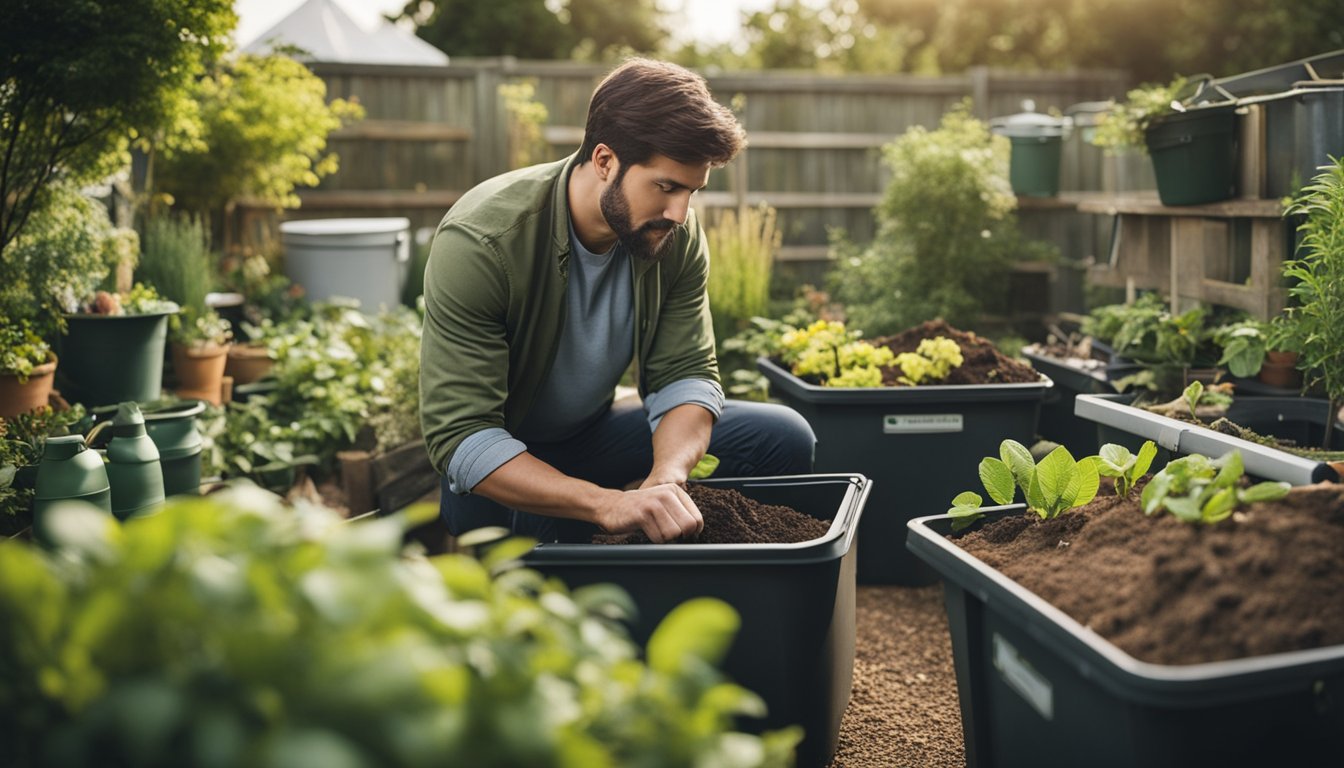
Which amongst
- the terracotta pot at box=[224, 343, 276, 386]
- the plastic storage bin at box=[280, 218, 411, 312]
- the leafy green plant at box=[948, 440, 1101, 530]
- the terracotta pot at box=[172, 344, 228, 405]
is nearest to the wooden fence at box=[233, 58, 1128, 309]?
the plastic storage bin at box=[280, 218, 411, 312]

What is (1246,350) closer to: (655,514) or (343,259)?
(655,514)

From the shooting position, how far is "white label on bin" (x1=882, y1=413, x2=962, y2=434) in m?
3.22

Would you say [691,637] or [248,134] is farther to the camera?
[248,134]

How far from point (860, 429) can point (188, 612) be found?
8.46 ft

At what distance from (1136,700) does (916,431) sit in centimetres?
200

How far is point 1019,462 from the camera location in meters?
1.96

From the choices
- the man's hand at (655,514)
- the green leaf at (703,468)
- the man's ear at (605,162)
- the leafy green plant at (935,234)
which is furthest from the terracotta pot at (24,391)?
the leafy green plant at (935,234)

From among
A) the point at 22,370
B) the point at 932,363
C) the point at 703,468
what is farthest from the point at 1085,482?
the point at 22,370

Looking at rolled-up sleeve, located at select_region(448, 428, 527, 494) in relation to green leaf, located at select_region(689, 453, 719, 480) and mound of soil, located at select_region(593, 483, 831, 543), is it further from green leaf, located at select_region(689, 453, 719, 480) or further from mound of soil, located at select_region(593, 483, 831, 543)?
green leaf, located at select_region(689, 453, 719, 480)

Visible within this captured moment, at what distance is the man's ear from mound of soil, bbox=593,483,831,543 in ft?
2.23

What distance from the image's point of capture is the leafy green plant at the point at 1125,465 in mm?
1817

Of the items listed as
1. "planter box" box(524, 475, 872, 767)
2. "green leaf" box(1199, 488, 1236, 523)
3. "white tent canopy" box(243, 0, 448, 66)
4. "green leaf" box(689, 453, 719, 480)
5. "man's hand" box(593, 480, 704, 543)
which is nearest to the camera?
"green leaf" box(1199, 488, 1236, 523)

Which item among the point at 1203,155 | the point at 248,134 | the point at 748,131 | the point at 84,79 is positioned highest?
the point at 748,131

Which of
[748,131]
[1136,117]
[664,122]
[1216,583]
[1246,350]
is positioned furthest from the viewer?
[748,131]
